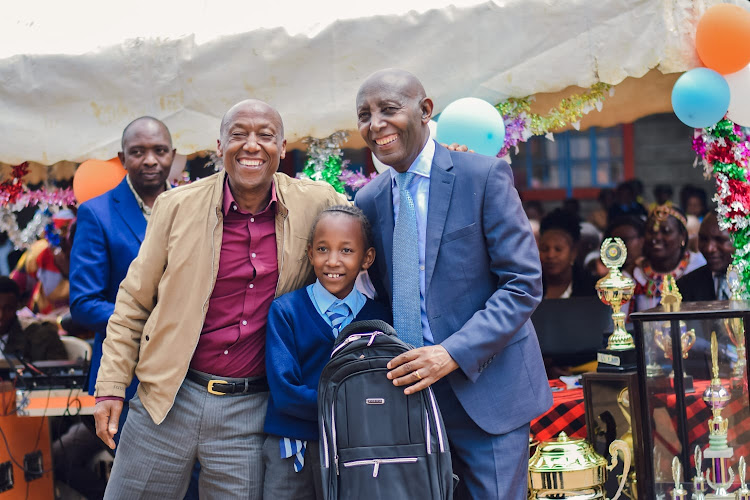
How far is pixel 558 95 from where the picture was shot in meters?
4.57

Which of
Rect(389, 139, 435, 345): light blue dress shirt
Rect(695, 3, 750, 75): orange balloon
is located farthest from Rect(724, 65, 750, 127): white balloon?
Rect(389, 139, 435, 345): light blue dress shirt

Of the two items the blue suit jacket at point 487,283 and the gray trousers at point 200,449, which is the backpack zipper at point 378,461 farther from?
the gray trousers at point 200,449

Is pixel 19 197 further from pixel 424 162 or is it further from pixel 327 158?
pixel 424 162

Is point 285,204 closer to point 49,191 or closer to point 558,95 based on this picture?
point 558,95

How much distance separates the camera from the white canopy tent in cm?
427

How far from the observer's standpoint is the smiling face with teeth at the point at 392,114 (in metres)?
2.78

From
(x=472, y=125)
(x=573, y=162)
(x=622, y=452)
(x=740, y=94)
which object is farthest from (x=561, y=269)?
(x=573, y=162)

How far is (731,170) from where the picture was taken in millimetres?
4551

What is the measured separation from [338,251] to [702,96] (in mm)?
2303

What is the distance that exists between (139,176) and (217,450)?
1609 mm

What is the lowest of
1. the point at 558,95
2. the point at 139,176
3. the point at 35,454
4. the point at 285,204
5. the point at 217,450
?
the point at 35,454

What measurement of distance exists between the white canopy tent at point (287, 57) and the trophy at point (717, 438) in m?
1.63

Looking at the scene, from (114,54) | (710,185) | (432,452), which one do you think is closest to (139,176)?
(114,54)

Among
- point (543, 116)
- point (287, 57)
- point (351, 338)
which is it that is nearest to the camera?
point (351, 338)
